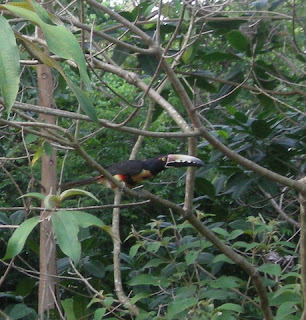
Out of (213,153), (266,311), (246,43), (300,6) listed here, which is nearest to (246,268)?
(266,311)

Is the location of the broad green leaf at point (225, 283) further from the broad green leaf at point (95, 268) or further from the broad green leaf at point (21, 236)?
the broad green leaf at point (21, 236)

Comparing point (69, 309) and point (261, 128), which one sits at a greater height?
point (261, 128)

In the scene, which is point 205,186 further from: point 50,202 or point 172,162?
point 50,202

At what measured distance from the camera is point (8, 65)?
0.79m

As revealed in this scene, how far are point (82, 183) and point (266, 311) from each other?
3.95ft

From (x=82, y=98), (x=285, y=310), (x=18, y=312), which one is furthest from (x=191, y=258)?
Answer: (x=82, y=98)

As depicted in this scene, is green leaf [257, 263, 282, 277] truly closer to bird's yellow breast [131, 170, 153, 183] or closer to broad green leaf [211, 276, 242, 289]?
broad green leaf [211, 276, 242, 289]

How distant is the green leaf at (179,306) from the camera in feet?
6.62

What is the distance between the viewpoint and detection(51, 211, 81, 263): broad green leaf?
1059mm

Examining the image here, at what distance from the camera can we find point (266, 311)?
2148mm

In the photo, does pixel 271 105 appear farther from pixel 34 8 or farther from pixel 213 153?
pixel 34 8

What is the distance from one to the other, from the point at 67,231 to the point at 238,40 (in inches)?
77.8

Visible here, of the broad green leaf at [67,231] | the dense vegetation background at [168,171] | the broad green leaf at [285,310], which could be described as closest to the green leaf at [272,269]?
the dense vegetation background at [168,171]

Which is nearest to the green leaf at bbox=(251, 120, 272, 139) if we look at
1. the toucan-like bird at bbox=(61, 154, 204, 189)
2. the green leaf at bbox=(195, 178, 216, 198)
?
the green leaf at bbox=(195, 178, 216, 198)
